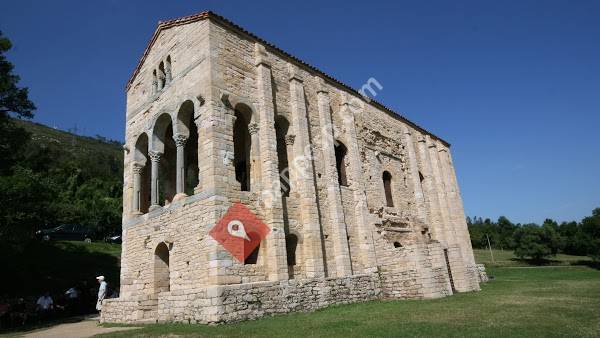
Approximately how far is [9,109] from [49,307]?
11.1m

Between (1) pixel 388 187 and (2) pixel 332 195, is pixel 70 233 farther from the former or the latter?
(2) pixel 332 195

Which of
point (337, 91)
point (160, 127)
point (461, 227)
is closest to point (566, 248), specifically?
point (461, 227)

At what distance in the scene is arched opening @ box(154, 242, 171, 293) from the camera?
1286 centimetres

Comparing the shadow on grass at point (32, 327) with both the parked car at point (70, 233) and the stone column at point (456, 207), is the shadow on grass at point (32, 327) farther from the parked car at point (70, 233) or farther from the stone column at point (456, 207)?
the parked car at point (70, 233)

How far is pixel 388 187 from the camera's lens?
19.8 metres

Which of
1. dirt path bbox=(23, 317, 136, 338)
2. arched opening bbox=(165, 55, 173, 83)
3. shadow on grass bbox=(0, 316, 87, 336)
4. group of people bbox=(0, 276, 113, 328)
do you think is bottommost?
dirt path bbox=(23, 317, 136, 338)

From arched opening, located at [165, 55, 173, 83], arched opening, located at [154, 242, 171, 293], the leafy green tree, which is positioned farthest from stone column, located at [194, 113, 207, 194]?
the leafy green tree

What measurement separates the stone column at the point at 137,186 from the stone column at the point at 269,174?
5.97 m

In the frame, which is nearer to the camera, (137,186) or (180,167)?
(180,167)

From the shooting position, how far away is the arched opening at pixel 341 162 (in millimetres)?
16969

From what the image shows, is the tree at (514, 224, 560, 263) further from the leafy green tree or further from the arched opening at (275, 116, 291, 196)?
the leafy green tree

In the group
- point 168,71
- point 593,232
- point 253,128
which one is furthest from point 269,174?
point 593,232

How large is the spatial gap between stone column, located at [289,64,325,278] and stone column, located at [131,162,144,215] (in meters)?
6.61

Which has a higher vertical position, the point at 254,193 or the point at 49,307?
the point at 254,193
